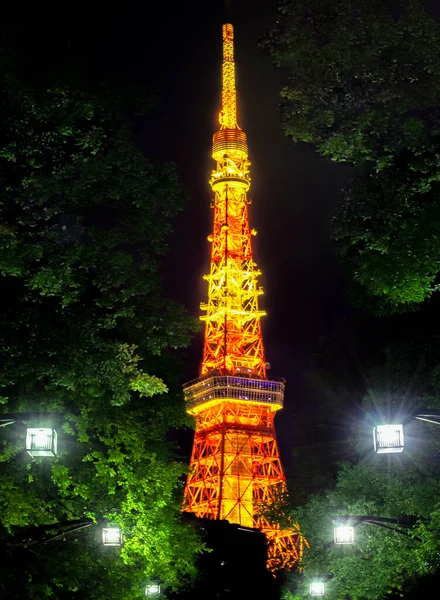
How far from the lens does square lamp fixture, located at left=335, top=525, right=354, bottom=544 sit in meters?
17.9

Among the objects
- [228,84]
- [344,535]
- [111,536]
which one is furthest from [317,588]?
[228,84]

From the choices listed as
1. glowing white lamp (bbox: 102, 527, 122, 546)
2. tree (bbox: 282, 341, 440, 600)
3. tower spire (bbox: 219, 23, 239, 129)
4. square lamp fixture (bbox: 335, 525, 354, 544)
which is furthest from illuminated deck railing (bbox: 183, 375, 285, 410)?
glowing white lamp (bbox: 102, 527, 122, 546)

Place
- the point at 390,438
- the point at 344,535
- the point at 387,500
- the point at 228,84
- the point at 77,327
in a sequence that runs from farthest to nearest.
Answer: the point at 228,84, the point at 387,500, the point at 344,535, the point at 77,327, the point at 390,438

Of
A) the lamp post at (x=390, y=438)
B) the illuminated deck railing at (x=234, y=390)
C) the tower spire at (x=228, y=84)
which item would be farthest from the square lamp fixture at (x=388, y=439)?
the tower spire at (x=228, y=84)

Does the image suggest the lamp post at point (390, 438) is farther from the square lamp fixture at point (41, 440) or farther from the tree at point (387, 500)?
the tree at point (387, 500)

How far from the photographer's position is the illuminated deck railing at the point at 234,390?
61562 millimetres

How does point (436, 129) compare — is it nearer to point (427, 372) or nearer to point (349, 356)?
point (427, 372)

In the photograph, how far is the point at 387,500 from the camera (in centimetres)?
1959

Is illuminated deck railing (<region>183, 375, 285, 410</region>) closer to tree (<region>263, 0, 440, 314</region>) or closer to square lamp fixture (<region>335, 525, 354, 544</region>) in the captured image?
square lamp fixture (<region>335, 525, 354, 544</region>)

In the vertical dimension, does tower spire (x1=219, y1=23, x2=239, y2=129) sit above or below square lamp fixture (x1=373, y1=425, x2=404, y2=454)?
above

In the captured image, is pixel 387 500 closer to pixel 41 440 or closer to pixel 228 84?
pixel 41 440

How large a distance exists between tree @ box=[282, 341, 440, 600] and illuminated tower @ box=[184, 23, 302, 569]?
105 ft

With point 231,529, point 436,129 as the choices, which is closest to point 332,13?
point 436,129

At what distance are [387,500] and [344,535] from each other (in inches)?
82.9
